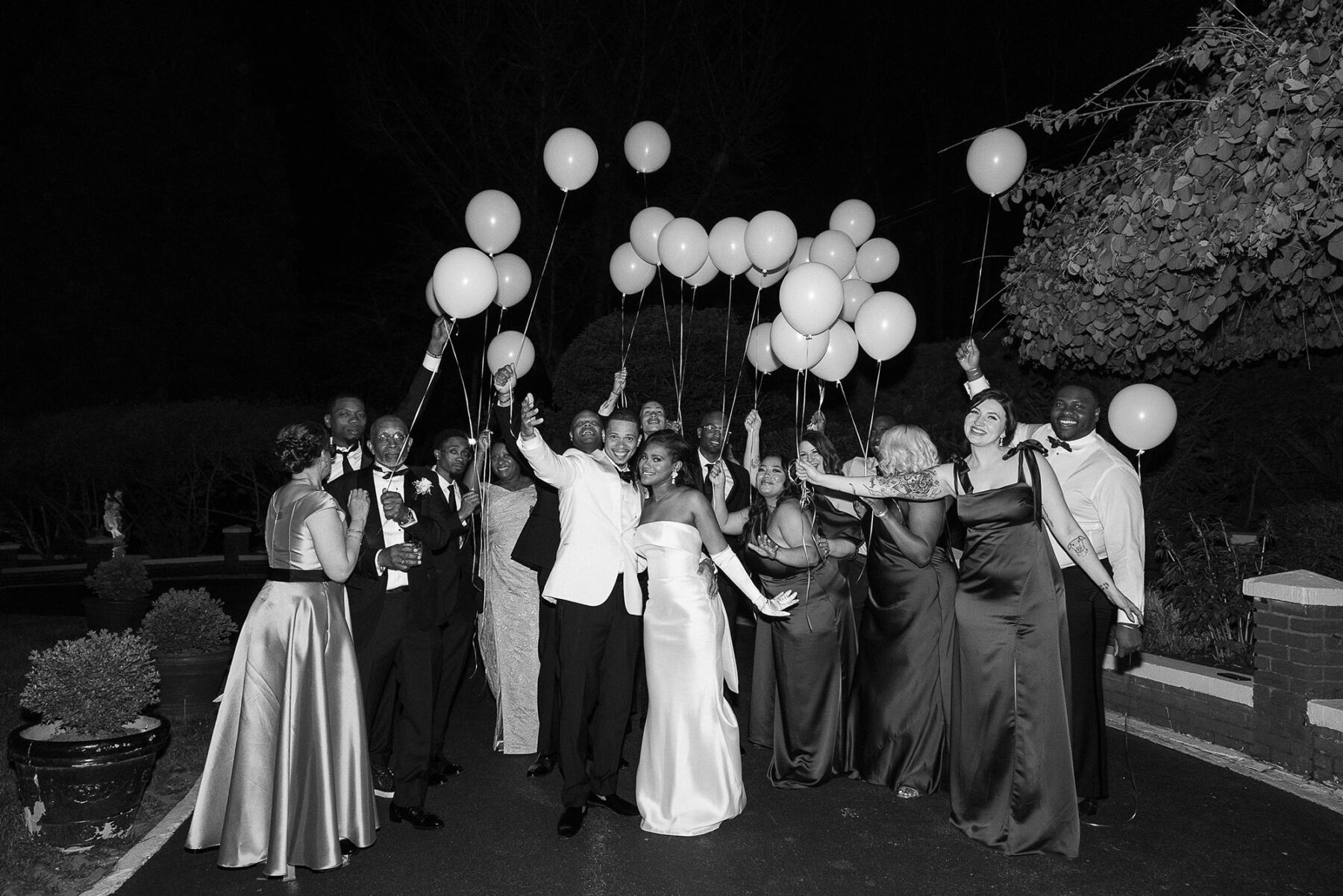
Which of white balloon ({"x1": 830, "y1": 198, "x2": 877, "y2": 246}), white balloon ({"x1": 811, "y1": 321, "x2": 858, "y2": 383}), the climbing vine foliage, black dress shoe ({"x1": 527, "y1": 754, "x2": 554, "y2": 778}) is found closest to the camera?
the climbing vine foliage

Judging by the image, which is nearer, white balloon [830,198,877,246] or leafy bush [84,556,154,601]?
white balloon [830,198,877,246]

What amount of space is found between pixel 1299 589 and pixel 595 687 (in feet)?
13.0

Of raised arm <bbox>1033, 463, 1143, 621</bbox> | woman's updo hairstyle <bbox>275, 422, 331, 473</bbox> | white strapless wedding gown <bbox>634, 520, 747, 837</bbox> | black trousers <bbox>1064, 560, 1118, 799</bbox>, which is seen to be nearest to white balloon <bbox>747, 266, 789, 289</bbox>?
white strapless wedding gown <bbox>634, 520, 747, 837</bbox>

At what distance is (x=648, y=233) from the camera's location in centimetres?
863

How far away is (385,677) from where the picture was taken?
5188 millimetres

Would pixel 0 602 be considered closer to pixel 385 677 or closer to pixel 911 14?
pixel 385 677

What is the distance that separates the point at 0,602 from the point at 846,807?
1292 centimetres

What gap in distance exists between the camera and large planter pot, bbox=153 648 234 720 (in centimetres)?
681

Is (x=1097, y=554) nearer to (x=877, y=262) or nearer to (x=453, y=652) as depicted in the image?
(x=453, y=652)

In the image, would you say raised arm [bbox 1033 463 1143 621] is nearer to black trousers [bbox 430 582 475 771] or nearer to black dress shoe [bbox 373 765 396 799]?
black trousers [bbox 430 582 475 771]

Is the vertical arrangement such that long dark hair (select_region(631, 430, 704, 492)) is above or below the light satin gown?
above

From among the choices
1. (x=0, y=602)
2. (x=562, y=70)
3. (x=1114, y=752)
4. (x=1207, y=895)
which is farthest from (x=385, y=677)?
(x=562, y=70)

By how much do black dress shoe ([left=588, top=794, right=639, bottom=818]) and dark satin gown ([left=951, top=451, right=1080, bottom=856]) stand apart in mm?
1597

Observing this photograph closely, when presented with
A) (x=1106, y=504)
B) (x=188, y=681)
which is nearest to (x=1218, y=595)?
(x=1106, y=504)
